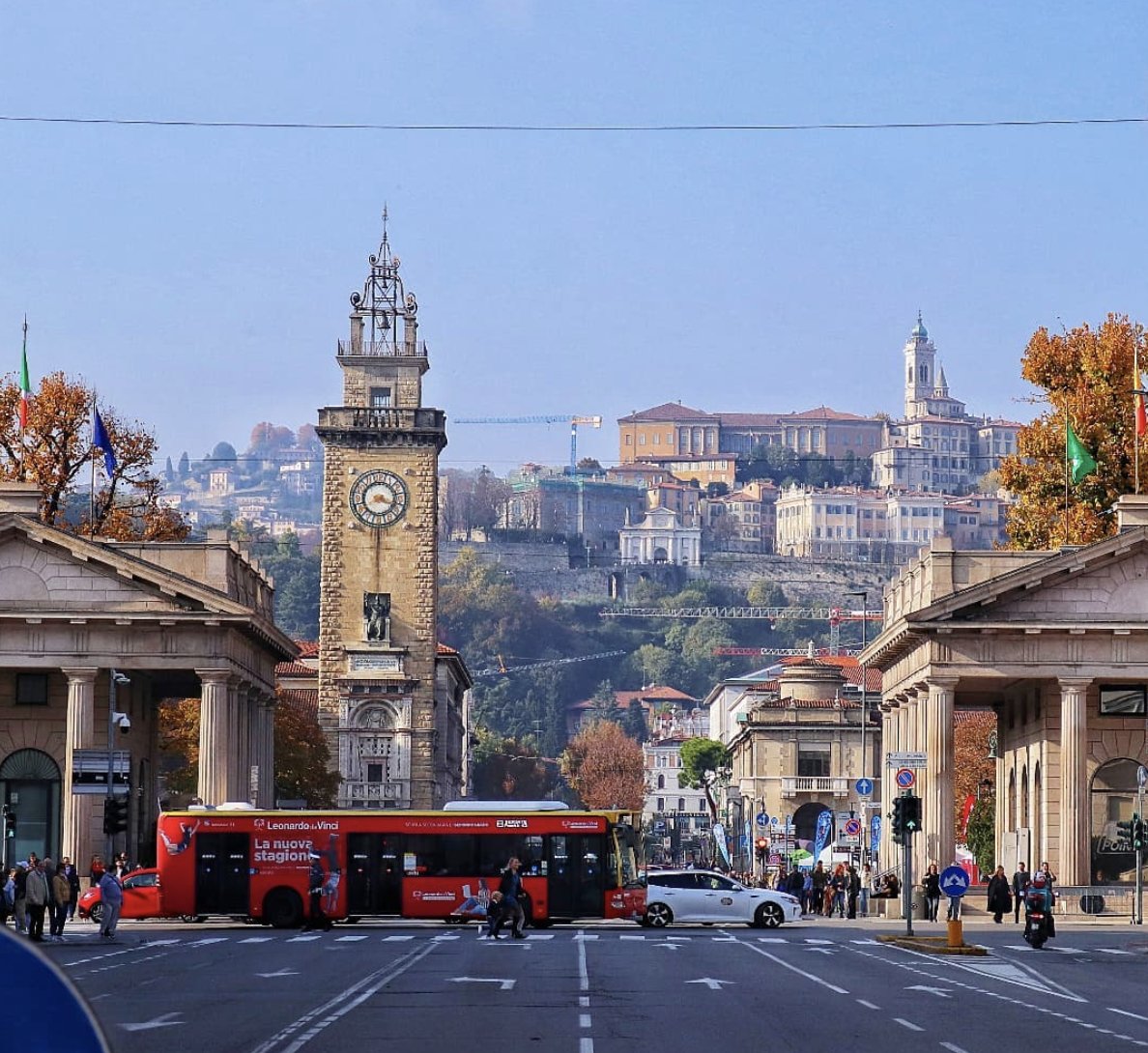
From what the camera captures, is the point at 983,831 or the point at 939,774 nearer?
the point at 939,774

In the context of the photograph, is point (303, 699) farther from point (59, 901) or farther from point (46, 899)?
point (46, 899)

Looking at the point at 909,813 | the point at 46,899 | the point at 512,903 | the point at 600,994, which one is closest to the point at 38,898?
the point at 46,899

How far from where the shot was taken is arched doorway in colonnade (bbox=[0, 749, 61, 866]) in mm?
68562

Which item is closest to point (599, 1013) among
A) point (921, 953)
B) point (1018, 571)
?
point (921, 953)

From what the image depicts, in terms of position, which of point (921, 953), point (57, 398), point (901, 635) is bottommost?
point (921, 953)

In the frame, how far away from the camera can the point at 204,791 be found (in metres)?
68.6

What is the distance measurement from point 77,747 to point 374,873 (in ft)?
47.7

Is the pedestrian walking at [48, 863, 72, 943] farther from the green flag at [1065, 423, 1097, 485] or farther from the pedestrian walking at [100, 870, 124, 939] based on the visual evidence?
the green flag at [1065, 423, 1097, 485]

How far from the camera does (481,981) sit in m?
31.8

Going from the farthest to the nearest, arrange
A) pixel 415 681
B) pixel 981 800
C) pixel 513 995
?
pixel 415 681, pixel 981 800, pixel 513 995

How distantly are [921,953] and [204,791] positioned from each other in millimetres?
31109

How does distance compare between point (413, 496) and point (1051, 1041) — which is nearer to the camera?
point (1051, 1041)

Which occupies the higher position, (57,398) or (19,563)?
(57,398)

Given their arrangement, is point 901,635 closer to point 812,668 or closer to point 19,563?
point 19,563
